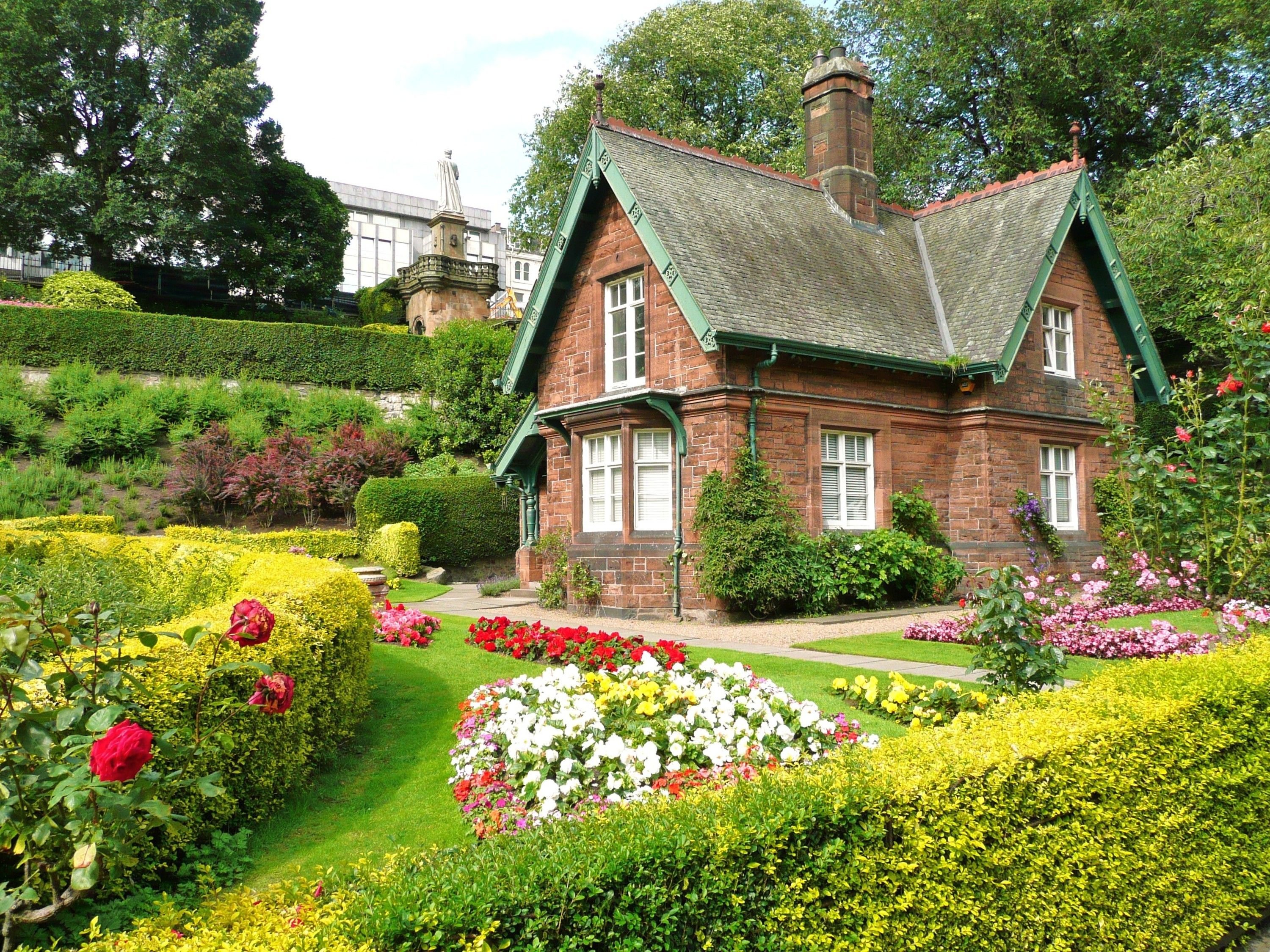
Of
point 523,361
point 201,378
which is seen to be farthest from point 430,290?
point 523,361

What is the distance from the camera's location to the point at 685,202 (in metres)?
15.6

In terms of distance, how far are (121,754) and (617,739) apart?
2993 mm

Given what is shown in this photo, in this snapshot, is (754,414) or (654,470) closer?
(754,414)

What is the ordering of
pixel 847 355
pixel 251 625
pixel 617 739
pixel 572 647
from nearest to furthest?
pixel 251 625 → pixel 617 739 → pixel 572 647 → pixel 847 355

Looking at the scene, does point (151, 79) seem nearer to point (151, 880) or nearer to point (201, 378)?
point (201, 378)

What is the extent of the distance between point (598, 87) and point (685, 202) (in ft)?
8.17

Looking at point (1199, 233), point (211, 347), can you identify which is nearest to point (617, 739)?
point (1199, 233)

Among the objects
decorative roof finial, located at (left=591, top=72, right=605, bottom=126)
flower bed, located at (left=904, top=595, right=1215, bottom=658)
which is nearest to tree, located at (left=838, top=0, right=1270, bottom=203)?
decorative roof finial, located at (left=591, top=72, right=605, bottom=126)

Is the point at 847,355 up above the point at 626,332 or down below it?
below

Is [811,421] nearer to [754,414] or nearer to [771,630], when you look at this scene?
[754,414]

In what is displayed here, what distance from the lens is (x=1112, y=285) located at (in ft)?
60.1

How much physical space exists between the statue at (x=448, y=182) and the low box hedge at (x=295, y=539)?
2422cm

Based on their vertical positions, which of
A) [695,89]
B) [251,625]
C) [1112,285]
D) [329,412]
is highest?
[695,89]

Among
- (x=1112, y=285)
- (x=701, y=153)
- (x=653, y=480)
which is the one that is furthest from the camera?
(x=1112, y=285)
